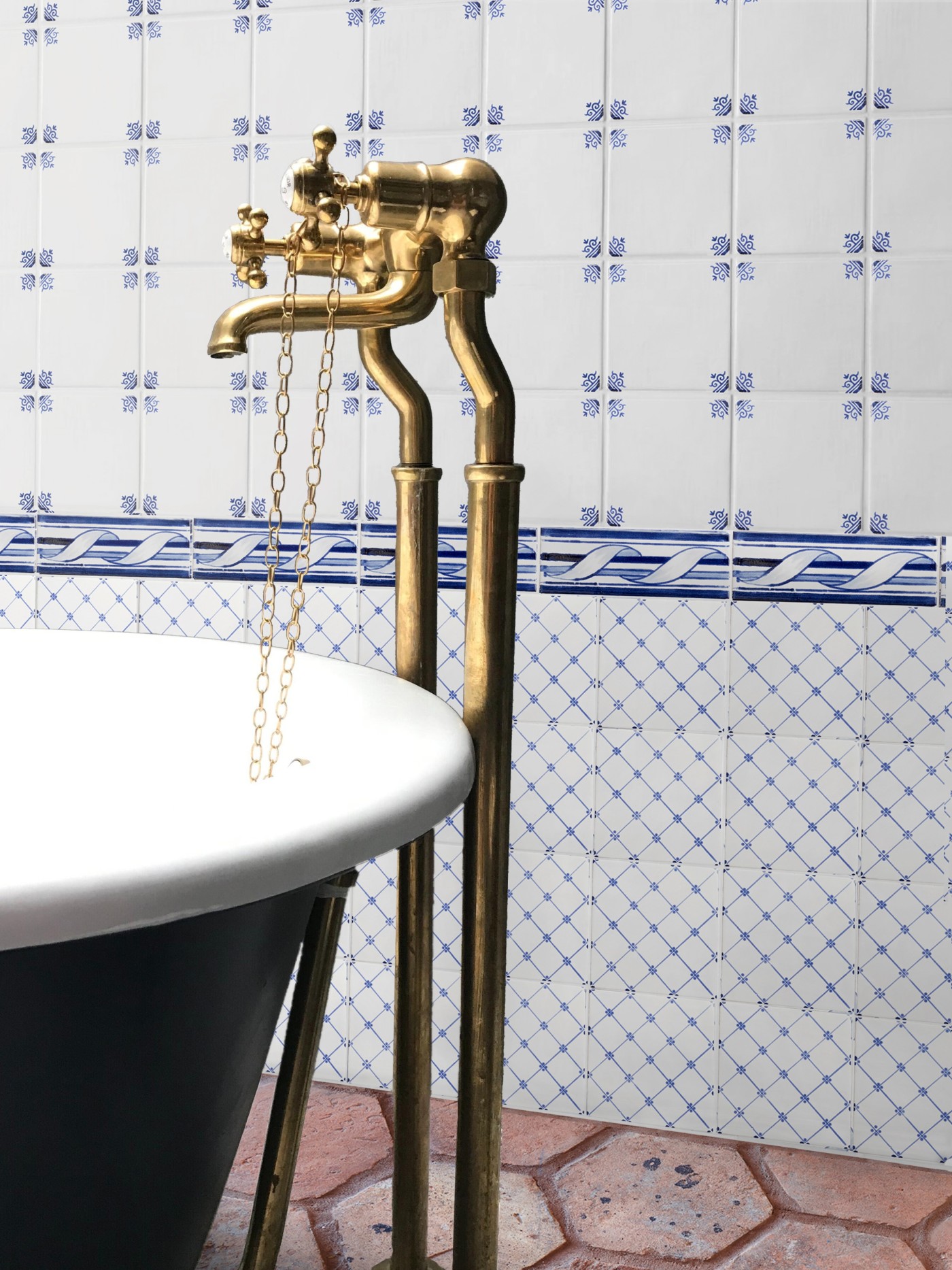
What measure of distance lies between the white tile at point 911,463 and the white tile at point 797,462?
22mm

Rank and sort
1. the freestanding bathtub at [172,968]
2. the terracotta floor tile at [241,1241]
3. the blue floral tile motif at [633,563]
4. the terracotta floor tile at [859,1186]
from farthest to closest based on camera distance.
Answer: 1. the blue floral tile motif at [633,563]
2. the terracotta floor tile at [859,1186]
3. the terracotta floor tile at [241,1241]
4. the freestanding bathtub at [172,968]

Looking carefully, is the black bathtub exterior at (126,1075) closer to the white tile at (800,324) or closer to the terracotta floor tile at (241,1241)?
the terracotta floor tile at (241,1241)

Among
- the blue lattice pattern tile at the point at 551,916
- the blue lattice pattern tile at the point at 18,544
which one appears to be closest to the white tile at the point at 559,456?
the blue lattice pattern tile at the point at 551,916

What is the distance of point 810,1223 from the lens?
1299 mm

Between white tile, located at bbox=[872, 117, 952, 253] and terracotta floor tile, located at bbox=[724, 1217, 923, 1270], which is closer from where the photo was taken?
terracotta floor tile, located at bbox=[724, 1217, 923, 1270]

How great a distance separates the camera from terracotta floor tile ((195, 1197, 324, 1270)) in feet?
3.95

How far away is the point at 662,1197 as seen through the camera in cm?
134

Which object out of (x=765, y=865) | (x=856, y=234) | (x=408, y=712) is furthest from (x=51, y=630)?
(x=856, y=234)

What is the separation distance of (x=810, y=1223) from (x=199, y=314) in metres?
1.32

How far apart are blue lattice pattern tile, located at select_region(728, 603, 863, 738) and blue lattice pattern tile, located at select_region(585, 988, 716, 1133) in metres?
0.38

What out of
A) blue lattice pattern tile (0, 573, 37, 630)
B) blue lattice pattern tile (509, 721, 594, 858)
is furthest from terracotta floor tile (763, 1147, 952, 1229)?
blue lattice pattern tile (0, 573, 37, 630)

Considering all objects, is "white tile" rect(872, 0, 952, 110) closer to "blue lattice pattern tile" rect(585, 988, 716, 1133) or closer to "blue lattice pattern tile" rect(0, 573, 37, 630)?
"blue lattice pattern tile" rect(585, 988, 716, 1133)

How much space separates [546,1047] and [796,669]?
1.91ft

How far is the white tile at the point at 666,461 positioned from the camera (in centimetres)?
142
